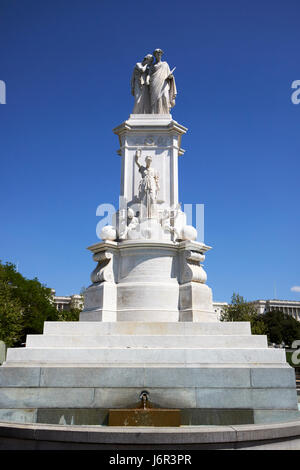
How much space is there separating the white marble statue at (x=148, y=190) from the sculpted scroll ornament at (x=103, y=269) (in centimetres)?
190

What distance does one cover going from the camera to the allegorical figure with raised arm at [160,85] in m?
14.9

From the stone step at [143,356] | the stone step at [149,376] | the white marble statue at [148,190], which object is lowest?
the stone step at [149,376]

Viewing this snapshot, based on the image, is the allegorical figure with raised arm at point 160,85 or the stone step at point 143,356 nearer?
the stone step at point 143,356

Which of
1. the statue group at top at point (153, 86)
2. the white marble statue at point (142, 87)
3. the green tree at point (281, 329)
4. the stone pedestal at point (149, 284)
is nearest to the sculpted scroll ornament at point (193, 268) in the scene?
the stone pedestal at point (149, 284)

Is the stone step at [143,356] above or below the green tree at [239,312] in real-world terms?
below

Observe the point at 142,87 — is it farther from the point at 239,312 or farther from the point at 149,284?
the point at 239,312

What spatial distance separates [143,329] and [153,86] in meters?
9.92

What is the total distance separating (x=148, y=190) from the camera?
42.8ft

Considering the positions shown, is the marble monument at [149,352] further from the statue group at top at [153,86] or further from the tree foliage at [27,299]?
the tree foliage at [27,299]

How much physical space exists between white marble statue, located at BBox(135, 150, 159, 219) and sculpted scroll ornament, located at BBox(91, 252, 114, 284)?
1.90m

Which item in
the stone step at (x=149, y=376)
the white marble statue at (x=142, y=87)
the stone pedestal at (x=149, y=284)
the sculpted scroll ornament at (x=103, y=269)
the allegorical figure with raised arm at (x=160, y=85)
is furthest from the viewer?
the white marble statue at (x=142, y=87)

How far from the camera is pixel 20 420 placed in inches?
307
